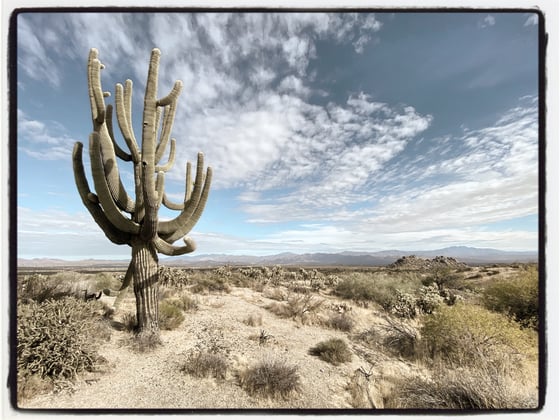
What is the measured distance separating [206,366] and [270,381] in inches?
37.0

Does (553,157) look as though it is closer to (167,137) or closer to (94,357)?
(167,137)

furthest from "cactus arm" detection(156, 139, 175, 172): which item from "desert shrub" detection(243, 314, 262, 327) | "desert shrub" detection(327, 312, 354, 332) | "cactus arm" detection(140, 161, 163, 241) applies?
"desert shrub" detection(327, 312, 354, 332)

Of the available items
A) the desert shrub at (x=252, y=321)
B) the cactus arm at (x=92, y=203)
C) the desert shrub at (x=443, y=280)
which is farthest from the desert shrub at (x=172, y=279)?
the desert shrub at (x=443, y=280)

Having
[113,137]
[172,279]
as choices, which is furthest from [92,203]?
[172,279]

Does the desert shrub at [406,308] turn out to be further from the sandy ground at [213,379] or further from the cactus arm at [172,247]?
the cactus arm at [172,247]

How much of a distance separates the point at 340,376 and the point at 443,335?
6.45 ft

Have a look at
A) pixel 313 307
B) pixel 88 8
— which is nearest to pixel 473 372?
pixel 313 307

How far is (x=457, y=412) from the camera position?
234 cm

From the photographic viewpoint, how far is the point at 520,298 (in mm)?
4430

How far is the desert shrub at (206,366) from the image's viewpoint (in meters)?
3.09

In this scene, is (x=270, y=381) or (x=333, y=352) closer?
(x=270, y=381)

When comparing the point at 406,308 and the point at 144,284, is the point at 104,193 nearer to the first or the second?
the point at 144,284

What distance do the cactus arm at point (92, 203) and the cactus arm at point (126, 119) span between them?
763 mm

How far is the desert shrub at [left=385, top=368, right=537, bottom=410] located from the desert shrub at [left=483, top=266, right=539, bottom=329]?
217cm
